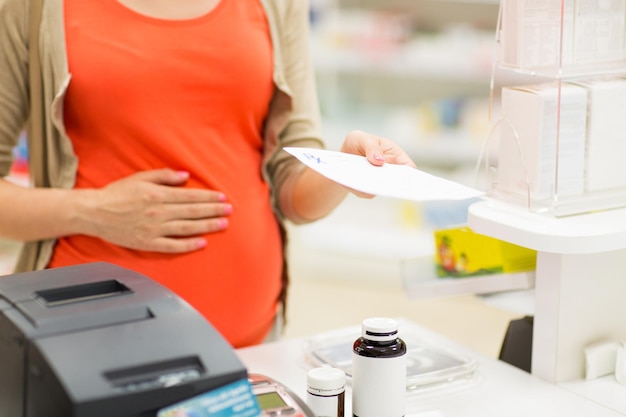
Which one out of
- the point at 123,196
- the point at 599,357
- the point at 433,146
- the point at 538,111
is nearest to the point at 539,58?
the point at 538,111

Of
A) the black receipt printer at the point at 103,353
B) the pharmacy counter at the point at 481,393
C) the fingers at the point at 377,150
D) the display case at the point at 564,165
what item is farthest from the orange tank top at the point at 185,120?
the black receipt printer at the point at 103,353

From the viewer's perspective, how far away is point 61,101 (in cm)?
172

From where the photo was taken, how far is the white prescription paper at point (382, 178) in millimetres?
1267

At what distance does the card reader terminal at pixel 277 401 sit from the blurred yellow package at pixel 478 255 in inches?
24.6

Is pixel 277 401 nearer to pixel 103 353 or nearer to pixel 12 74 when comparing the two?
pixel 103 353

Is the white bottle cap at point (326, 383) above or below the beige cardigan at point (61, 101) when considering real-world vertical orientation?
below

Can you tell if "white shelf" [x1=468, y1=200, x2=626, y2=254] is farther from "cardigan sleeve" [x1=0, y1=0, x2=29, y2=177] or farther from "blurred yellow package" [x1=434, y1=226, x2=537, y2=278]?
"cardigan sleeve" [x1=0, y1=0, x2=29, y2=177]

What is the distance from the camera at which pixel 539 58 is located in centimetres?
159

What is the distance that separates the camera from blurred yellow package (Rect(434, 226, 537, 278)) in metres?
1.78

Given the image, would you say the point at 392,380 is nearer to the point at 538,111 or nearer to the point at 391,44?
the point at 538,111

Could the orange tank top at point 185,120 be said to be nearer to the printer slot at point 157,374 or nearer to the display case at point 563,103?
the display case at point 563,103

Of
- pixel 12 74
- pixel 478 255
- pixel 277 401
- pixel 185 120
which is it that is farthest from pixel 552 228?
pixel 12 74

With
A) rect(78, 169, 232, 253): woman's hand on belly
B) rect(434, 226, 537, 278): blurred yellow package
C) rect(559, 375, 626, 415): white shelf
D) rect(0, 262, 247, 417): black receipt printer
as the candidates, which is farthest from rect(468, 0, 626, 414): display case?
rect(0, 262, 247, 417): black receipt printer

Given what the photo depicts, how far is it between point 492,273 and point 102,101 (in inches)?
32.2
